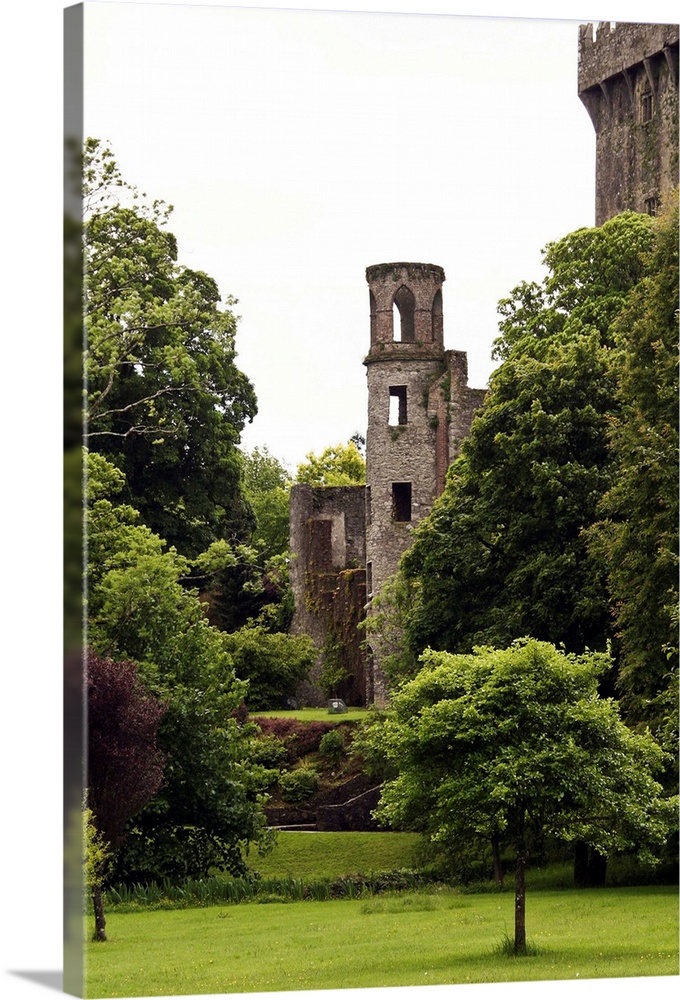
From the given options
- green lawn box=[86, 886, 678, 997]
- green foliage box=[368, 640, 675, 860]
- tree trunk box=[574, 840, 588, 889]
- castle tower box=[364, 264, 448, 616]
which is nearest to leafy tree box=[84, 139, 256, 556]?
castle tower box=[364, 264, 448, 616]

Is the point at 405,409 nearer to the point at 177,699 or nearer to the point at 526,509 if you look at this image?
the point at 526,509

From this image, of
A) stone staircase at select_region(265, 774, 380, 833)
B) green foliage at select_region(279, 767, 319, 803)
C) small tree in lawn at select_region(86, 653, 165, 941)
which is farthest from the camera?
green foliage at select_region(279, 767, 319, 803)

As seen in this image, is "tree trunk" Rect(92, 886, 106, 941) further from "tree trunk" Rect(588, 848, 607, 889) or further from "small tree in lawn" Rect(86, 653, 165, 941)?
"tree trunk" Rect(588, 848, 607, 889)

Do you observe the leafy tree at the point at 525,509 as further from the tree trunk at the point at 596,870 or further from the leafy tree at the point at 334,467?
the tree trunk at the point at 596,870

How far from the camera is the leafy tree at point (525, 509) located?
1498cm

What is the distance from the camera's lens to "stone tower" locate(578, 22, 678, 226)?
15.3m

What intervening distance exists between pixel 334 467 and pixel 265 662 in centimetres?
179

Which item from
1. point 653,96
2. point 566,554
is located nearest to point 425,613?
point 566,554

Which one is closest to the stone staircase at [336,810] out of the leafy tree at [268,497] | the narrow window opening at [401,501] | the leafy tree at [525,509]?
the leafy tree at [525,509]

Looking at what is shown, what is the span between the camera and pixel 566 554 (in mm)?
15367

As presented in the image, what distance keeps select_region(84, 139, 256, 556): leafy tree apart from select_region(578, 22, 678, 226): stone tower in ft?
12.6

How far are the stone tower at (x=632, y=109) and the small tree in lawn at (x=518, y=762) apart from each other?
15.4 ft

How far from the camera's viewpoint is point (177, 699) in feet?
41.9

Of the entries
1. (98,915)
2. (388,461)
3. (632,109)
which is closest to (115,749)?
(98,915)
